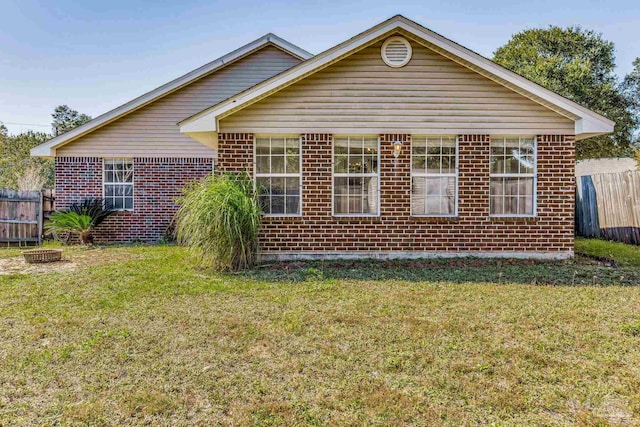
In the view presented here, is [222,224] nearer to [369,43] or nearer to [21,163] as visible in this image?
[369,43]

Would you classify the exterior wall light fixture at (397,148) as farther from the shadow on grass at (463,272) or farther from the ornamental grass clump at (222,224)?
the ornamental grass clump at (222,224)

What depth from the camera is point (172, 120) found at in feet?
39.6

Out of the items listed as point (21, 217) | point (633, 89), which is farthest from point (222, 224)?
point (633, 89)

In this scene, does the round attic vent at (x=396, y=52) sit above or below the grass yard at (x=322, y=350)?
above

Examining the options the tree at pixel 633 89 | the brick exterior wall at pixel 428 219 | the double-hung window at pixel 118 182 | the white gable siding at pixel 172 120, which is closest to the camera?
the brick exterior wall at pixel 428 219

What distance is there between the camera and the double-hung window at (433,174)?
26.8 ft

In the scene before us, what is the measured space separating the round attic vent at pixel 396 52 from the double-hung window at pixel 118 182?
27.5 feet

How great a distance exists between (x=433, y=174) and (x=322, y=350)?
5564 mm

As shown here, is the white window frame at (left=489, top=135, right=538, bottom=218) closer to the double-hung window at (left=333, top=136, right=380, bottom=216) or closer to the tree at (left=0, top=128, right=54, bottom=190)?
the double-hung window at (left=333, top=136, right=380, bottom=216)

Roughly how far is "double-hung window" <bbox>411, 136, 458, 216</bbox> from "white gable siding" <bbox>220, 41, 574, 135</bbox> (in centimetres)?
29

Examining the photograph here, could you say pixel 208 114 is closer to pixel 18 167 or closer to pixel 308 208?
pixel 308 208

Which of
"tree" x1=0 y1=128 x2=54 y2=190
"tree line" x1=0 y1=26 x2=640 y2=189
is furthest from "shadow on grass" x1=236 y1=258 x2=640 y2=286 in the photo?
"tree" x1=0 y1=128 x2=54 y2=190

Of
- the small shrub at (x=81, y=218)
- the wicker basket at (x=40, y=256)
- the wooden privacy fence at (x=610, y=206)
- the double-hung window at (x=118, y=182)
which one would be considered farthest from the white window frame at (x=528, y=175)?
the small shrub at (x=81, y=218)

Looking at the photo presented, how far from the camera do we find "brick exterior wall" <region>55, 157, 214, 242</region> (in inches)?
463
